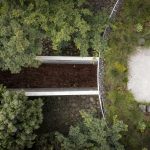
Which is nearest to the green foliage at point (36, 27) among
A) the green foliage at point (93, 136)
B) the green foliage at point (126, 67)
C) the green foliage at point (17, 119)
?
the green foliage at point (17, 119)

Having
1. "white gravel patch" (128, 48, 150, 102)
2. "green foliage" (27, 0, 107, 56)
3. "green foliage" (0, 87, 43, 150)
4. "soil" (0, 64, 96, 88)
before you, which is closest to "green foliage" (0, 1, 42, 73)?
"green foliage" (27, 0, 107, 56)

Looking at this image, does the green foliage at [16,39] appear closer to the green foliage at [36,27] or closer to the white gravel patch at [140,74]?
the green foliage at [36,27]

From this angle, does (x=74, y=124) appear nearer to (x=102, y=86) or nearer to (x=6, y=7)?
(x=102, y=86)

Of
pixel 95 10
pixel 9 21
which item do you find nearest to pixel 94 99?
pixel 95 10

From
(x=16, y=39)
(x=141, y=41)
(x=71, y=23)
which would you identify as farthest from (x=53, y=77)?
(x=141, y=41)


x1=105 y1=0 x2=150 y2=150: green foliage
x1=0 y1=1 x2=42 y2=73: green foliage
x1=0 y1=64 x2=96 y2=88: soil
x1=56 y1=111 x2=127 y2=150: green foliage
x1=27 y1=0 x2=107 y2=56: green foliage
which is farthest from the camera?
x1=0 y1=64 x2=96 y2=88: soil

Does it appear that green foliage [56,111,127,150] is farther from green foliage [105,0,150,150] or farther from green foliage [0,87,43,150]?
green foliage [0,87,43,150]
